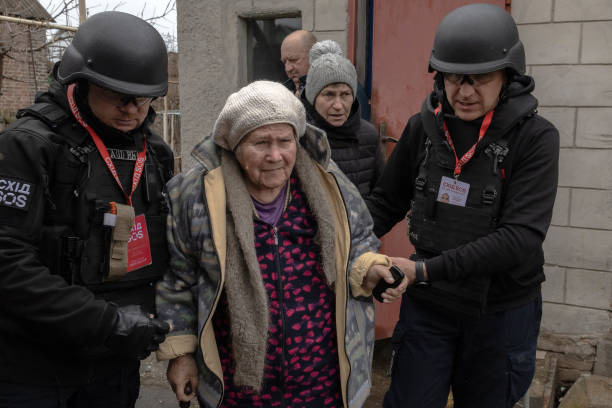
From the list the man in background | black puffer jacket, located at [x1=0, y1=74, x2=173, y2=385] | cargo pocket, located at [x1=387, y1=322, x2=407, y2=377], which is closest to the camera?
black puffer jacket, located at [x1=0, y1=74, x2=173, y2=385]

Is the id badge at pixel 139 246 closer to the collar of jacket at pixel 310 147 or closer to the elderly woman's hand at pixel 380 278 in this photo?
the collar of jacket at pixel 310 147

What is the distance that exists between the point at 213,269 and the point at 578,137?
112 inches

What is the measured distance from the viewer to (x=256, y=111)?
1802 millimetres

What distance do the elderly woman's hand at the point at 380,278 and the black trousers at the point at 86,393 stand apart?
903 mm

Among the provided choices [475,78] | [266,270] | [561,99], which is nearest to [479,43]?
[475,78]

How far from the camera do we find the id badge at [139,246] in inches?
72.6

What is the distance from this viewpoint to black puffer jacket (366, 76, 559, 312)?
2068 mm

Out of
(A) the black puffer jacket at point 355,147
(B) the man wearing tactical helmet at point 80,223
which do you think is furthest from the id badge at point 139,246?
(A) the black puffer jacket at point 355,147

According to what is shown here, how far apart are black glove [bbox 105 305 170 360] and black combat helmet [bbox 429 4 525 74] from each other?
1.45 meters

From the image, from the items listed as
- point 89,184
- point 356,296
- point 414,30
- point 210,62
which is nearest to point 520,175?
point 356,296

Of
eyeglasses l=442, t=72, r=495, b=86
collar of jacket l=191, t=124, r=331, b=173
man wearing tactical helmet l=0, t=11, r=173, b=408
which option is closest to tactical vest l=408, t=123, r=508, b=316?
eyeglasses l=442, t=72, r=495, b=86

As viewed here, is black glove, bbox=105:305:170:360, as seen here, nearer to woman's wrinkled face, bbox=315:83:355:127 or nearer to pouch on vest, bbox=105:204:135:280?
pouch on vest, bbox=105:204:135:280

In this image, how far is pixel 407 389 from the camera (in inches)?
91.7

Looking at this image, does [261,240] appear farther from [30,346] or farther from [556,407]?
[556,407]
